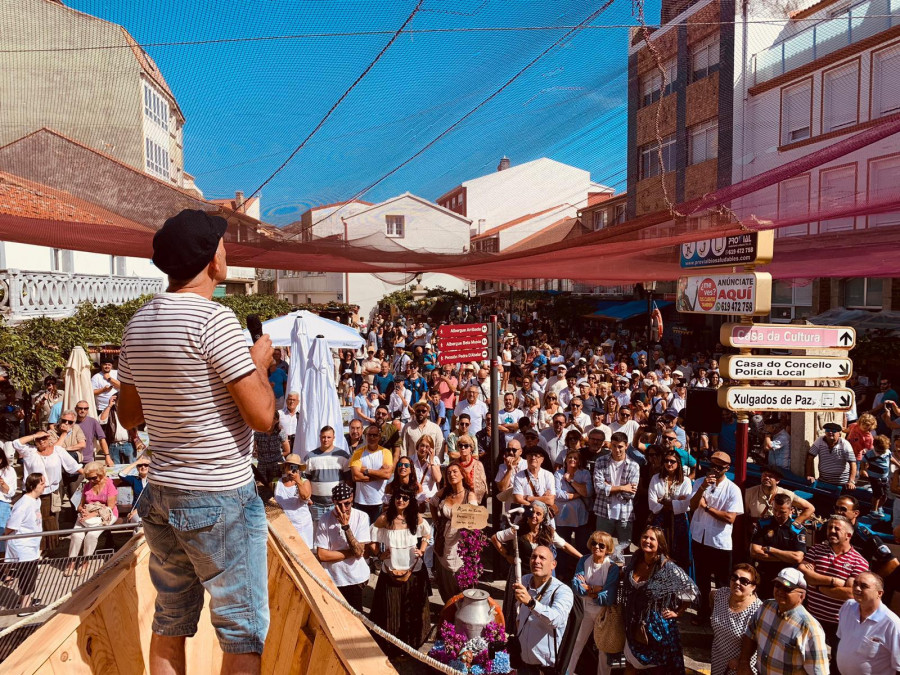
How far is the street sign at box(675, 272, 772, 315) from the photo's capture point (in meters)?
4.73

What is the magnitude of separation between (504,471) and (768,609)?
11.7ft

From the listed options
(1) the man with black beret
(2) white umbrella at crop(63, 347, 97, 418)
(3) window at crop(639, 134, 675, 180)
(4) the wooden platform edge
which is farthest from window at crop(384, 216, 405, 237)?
(2) white umbrella at crop(63, 347, 97, 418)

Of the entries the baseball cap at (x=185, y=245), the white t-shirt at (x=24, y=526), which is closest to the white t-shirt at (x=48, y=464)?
the white t-shirt at (x=24, y=526)

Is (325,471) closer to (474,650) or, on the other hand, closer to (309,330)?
(474,650)

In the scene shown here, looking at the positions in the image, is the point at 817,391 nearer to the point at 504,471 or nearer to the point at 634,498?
the point at 634,498

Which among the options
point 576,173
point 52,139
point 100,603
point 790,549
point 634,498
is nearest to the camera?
point 100,603

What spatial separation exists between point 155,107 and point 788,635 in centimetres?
490

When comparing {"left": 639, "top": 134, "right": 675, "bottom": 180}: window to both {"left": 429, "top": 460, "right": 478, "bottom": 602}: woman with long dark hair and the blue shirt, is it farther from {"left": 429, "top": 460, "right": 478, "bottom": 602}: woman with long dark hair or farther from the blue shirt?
the blue shirt

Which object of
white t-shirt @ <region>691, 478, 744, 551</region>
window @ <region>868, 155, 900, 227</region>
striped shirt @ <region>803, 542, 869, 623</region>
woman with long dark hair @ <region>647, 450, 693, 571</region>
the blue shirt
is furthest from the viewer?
the blue shirt

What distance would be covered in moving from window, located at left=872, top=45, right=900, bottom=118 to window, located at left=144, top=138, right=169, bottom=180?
3.98m

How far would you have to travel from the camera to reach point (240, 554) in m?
1.84

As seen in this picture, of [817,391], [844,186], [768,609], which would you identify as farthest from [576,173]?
[768,609]

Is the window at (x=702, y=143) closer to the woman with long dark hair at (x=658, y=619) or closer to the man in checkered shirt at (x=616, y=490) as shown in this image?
the woman with long dark hair at (x=658, y=619)

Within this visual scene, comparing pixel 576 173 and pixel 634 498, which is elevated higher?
pixel 576 173
